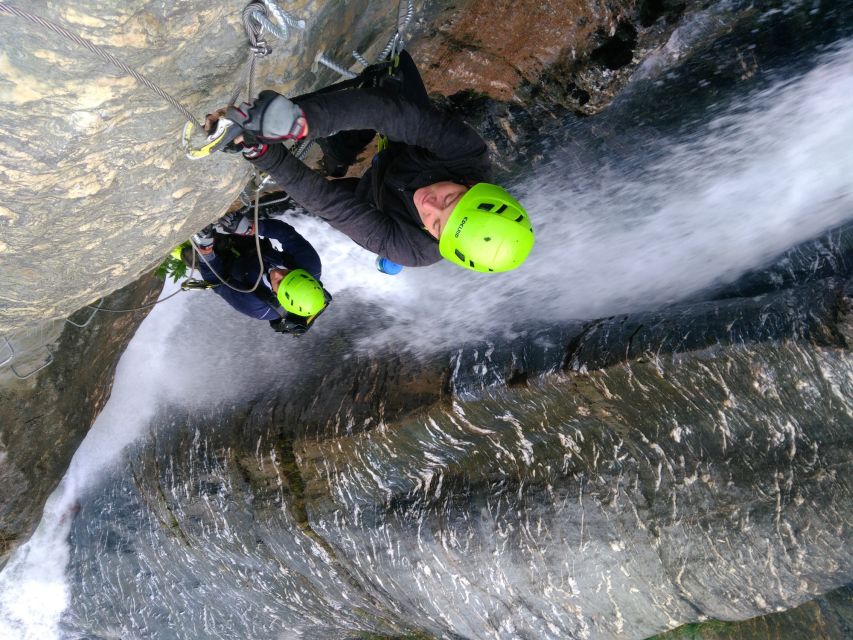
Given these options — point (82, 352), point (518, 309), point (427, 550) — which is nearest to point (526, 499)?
point (427, 550)

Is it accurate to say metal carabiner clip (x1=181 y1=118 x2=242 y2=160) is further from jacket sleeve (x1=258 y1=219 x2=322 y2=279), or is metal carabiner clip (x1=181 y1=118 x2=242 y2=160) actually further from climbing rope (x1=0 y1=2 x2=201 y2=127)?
jacket sleeve (x1=258 y1=219 x2=322 y2=279)

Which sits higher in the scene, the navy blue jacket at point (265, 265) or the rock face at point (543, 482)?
the navy blue jacket at point (265, 265)

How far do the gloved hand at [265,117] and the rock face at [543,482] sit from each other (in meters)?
2.60

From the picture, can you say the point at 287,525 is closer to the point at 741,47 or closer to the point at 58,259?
the point at 58,259

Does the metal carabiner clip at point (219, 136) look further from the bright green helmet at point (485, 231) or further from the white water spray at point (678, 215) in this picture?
the white water spray at point (678, 215)

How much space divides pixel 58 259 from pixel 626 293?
14.1ft

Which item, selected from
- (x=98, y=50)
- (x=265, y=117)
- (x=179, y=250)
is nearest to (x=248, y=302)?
(x=179, y=250)

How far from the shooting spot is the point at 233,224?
5410 millimetres

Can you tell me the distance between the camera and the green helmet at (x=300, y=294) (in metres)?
5.10

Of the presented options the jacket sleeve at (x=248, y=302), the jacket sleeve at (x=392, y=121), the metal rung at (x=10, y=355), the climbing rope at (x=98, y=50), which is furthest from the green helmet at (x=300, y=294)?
the climbing rope at (x=98, y=50)

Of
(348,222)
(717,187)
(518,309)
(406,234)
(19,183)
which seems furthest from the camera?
(518,309)

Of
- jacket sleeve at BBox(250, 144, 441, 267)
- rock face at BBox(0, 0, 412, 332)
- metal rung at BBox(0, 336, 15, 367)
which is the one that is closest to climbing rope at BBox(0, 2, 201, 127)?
rock face at BBox(0, 0, 412, 332)

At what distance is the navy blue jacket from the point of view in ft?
18.4

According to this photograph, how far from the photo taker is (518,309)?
222 inches
